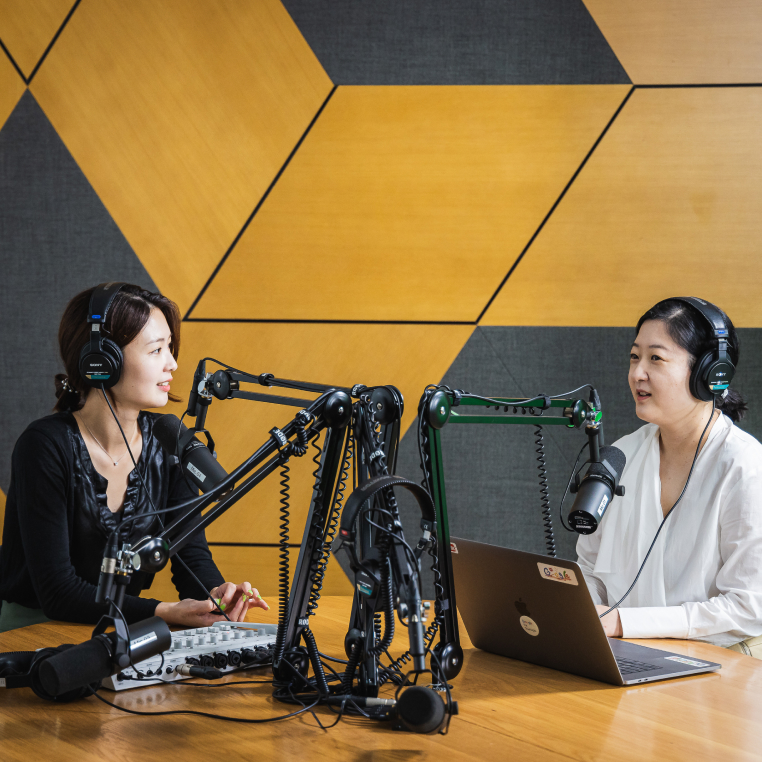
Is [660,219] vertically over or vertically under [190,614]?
over

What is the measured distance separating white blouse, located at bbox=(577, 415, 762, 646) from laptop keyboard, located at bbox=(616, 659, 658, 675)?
0.17 metres

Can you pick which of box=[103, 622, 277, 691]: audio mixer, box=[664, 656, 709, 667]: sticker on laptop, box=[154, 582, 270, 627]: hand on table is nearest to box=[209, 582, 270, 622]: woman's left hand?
box=[154, 582, 270, 627]: hand on table

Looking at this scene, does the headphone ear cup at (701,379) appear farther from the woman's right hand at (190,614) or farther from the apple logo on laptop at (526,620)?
the woman's right hand at (190,614)

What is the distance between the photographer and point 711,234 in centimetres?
259

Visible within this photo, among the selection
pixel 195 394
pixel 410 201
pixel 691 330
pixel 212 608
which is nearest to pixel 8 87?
pixel 410 201

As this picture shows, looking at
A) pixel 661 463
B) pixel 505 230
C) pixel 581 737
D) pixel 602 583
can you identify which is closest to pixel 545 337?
pixel 505 230

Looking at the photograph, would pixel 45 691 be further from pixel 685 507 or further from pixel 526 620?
pixel 685 507

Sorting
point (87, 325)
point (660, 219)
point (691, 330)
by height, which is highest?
point (660, 219)

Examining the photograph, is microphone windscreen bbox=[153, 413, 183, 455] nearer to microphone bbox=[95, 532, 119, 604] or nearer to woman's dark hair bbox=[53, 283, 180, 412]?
microphone bbox=[95, 532, 119, 604]

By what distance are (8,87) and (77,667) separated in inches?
95.2

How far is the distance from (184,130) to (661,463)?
188 cm

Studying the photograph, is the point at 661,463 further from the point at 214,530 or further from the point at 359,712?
the point at 214,530

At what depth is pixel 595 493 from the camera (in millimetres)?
1257

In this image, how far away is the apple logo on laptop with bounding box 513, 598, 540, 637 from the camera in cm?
131
